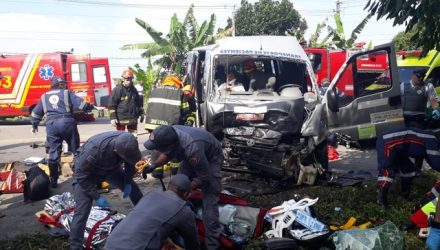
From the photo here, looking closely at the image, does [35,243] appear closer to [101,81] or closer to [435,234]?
[435,234]

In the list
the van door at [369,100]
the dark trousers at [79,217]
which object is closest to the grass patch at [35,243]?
the dark trousers at [79,217]

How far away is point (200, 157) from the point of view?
457 centimetres

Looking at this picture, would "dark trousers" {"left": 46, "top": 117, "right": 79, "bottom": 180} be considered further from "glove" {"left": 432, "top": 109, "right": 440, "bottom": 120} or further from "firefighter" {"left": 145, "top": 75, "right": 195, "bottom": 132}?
"glove" {"left": 432, "top": 109, "right": 440, "bottom": 120}

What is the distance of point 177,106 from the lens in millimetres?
7590

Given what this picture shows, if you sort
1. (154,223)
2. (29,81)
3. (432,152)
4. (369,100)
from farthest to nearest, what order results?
1. (29,81)
2. (369,100)
3. (432,152)
4. (154,223)

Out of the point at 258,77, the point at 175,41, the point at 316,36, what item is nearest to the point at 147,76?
the point at 175,41

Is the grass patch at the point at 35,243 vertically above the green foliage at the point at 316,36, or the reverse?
the green foliage at the point at 316,36

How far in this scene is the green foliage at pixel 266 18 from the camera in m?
37.6

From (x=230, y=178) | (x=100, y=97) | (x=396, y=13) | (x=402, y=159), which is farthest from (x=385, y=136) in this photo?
(x=100, y=97)

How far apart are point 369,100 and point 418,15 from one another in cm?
449

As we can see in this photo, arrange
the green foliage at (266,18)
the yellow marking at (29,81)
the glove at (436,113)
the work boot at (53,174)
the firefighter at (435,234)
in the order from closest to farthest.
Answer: the firefighter at (435,234), the work boot at (53,174), the glove at (436,113), the yellow marking at (29,81), the green foliage at (266,18)

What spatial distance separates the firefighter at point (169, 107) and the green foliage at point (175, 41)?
39.4 feet

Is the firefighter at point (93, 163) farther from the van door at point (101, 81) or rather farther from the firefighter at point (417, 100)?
the van door at point (101, 81)

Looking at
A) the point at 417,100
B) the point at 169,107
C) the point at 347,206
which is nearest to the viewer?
the point at 347,206
